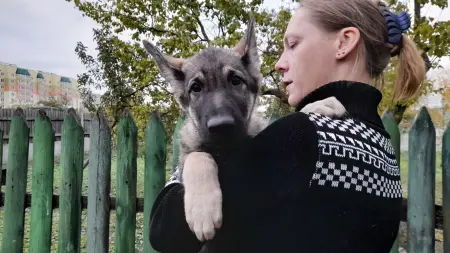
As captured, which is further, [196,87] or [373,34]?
[196,87]

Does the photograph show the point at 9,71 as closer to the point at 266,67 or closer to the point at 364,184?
the point at 266,67

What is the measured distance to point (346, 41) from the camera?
59.6 inches

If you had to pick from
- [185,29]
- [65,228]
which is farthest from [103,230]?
[185,29]

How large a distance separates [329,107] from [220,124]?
1.54 feet

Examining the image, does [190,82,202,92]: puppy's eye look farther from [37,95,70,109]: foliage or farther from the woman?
[37,95,70,109]: foliage

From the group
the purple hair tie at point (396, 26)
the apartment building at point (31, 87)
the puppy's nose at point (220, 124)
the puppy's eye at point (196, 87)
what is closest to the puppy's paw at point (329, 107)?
the puppy's nose at point (220, 124)

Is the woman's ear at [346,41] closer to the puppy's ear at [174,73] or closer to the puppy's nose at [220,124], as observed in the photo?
the puppy's nose at [220,124]

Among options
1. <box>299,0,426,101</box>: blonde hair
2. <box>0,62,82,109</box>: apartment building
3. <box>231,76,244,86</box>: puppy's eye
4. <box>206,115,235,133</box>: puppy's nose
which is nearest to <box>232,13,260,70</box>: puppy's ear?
<box>231,76,244,86</box>: puppy's eye

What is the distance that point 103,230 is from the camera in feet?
10.2

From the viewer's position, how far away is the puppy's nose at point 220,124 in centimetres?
154

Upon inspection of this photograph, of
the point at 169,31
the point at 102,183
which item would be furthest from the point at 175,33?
the point at 102,183

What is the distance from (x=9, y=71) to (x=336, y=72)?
762cm

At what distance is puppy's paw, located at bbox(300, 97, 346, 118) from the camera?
1.43 metres

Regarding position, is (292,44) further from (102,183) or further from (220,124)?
(102,183)
